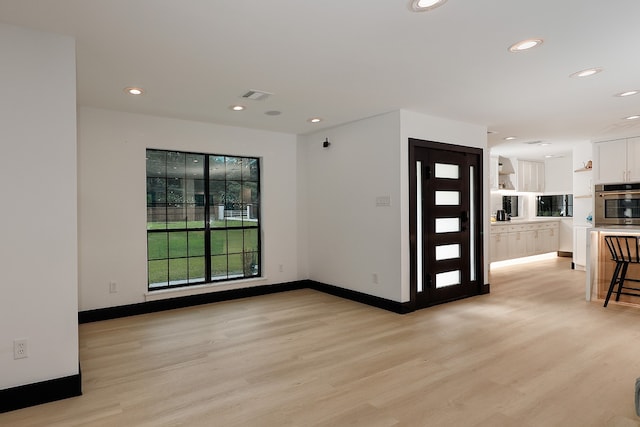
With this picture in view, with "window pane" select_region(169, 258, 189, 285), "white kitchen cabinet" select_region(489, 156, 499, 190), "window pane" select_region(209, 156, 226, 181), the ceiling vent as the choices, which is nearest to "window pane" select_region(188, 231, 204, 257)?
"window pane" select_region(169, 258, 189, 285)

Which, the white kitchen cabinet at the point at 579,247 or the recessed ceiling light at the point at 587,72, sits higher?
the recessed ceiling light at the point at 587,72

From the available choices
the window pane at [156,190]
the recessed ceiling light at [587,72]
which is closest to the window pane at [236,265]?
the window pane at [156,190]

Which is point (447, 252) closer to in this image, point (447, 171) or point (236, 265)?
point (447, 171)

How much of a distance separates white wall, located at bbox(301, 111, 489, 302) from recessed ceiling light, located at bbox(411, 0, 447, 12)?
2.31 m

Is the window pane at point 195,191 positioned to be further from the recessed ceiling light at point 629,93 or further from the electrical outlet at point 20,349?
the recessed ceiling light at point 629,93

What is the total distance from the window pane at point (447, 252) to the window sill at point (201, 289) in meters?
2.58

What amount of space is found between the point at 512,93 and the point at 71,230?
4.20 m

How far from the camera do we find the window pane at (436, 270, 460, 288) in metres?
5.02

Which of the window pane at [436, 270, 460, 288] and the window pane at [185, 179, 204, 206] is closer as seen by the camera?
the window pane at [436, 270, 460, 288]

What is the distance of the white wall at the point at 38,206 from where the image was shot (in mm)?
2410

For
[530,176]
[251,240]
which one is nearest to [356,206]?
[251,240]

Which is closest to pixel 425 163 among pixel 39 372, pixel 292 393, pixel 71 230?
pixel 292 393

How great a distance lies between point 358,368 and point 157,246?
3205mm

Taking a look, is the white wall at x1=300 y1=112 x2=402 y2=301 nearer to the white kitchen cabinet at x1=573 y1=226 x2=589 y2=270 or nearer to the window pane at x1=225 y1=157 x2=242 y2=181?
the window pane at x1=225 y1=157 x2=242 y2=181
